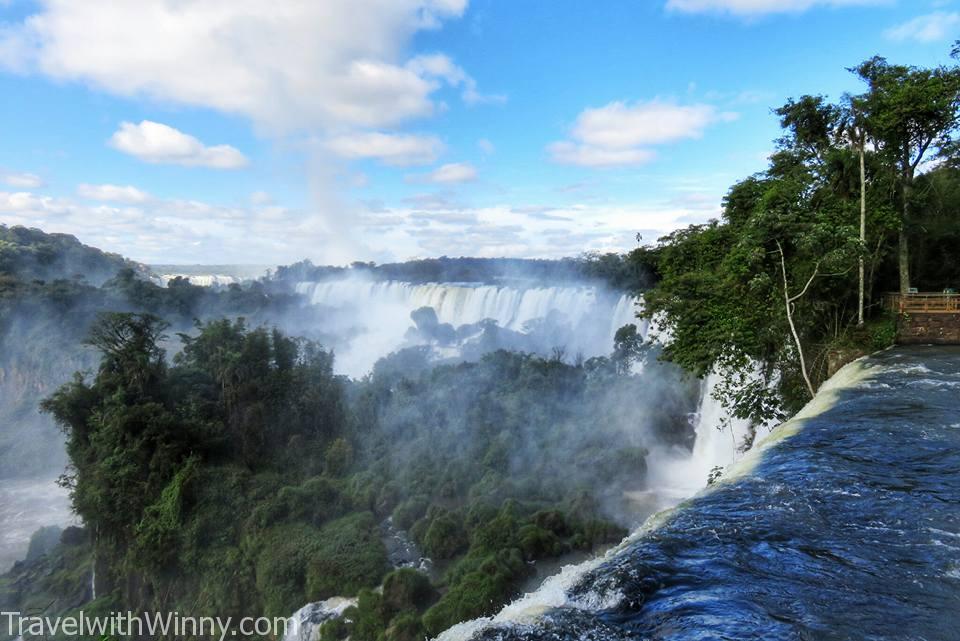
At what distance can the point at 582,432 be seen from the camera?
20031mm

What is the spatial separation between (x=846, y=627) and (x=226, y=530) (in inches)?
676

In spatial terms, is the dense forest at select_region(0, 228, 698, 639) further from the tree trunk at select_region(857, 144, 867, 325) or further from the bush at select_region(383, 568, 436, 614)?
the tree trunk at select_region(857, 144, 867, 325)

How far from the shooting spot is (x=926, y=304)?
37.7ft

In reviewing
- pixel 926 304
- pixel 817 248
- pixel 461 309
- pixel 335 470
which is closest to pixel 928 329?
pixel 926 304

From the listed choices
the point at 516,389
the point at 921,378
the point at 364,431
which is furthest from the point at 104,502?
the point at 921,378

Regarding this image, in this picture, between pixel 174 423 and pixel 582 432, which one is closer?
pixel 174 423

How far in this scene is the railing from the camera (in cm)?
1137

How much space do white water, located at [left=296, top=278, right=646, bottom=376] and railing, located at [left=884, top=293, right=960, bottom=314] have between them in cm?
1370

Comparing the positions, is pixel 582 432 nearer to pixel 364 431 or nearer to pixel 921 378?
pixel 364 431

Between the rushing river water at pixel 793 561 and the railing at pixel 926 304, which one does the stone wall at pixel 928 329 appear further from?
the rushing river water at pixel 793 561

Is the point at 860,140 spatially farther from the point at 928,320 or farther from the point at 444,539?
the point at 444,539

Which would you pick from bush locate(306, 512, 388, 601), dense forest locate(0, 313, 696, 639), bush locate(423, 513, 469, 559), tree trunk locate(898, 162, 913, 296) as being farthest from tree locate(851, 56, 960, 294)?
bush locate(306, 512, 388, 601)

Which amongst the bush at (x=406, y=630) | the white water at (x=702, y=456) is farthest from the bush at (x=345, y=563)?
the white water at (x=702, y=456)

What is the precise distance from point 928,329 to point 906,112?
459cm
